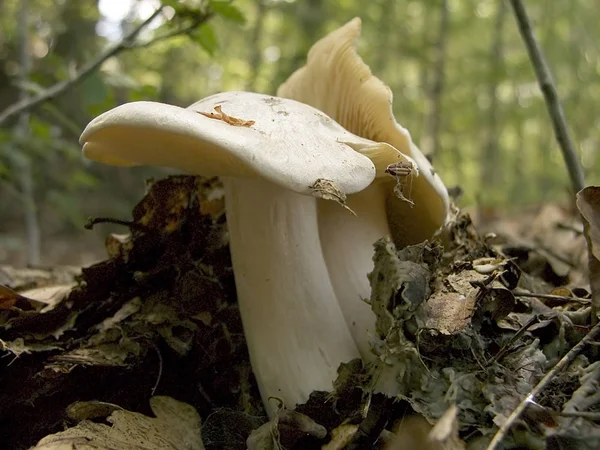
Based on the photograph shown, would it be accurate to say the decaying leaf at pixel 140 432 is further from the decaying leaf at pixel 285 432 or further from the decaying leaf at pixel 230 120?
the decaying leaf at pixel 230 120

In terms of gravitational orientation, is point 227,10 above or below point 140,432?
above

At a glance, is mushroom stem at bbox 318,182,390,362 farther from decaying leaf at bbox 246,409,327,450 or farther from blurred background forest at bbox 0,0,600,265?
blurred background forest at bbox 0,0,600,265

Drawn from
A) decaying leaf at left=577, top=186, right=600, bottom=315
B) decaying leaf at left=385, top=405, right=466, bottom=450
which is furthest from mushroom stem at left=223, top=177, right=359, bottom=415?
decaying leaf at left=577, top=186, right=600, bottom=315

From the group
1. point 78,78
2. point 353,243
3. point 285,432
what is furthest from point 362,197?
point 78,78

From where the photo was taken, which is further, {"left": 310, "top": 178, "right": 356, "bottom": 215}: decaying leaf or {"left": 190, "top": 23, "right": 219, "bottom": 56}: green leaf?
{"left": 190, "top": 23, "right": 219, "bottom": 56}: green leaf

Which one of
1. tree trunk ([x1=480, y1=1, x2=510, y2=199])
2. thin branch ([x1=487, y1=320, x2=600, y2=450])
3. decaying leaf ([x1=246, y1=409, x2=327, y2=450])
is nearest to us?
thin branch ([x1=487, y1=320, x2=600, y2=450])

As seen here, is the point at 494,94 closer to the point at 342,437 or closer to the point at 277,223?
the point at 277,223

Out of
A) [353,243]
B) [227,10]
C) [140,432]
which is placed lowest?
[140,432]

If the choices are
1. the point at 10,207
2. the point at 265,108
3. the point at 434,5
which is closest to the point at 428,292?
the point at 265,108
